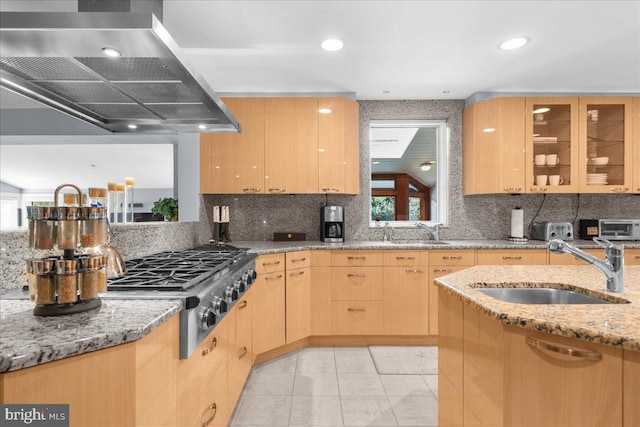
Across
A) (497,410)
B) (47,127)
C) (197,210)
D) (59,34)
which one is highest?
(47,127)

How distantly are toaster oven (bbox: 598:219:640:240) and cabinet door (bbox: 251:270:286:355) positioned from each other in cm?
316

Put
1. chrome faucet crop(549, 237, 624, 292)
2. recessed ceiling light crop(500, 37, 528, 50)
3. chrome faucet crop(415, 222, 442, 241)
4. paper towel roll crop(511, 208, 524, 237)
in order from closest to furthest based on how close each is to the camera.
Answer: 1. chrome faucet crop(549, 237, 624, 292)
2. recessed ceiling light crop(500, 37, 528, 50)
3. paper towel roll crop(511, 208, 524, 237)
4. chrome faucet crop(415, 222, 442, 241)

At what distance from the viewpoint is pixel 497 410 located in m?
1.16

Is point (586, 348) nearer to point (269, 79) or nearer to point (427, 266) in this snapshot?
point (427, 266)

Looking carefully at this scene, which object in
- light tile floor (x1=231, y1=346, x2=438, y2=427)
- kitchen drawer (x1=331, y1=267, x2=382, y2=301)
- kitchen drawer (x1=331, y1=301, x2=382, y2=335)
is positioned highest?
kitchen drawer (x1=331, y1=267, x2=382, y2=301)

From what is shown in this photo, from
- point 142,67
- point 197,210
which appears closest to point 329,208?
point 197,210

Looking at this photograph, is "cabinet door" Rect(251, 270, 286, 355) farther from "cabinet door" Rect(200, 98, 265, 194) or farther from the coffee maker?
"cabinet door" Rect(200, 98, 265, 194)

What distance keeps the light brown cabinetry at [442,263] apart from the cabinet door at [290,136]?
1397 mm

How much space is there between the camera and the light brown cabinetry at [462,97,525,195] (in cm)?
338

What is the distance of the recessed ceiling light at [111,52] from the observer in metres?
1.14

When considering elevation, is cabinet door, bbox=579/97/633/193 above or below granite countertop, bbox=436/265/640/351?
above

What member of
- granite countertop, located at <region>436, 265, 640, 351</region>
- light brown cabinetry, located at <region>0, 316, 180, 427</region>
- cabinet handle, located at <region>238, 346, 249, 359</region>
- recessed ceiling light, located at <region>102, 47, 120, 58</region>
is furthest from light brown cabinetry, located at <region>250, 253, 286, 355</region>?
recessed ceiling light, located at <region>102, 47, 120, 58</region>

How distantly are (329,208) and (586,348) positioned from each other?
8.25 feet

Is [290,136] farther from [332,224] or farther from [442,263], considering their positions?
[442,263]
